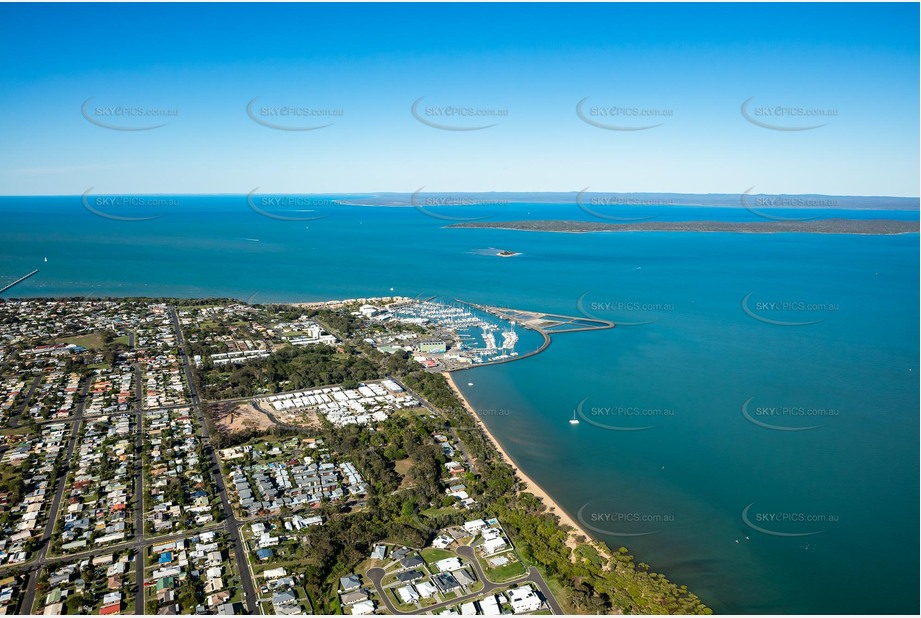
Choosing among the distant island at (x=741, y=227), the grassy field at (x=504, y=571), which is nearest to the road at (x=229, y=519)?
the grassy field at (x=504, y=571)

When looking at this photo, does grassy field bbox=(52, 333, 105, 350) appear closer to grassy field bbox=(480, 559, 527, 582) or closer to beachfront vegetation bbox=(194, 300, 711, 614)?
beachfront vegetation bbox=(194, 300, 711, 614)

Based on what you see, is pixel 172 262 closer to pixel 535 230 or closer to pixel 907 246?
pixel 535 230

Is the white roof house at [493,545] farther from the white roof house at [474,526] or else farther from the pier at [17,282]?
the pier at [17,282]

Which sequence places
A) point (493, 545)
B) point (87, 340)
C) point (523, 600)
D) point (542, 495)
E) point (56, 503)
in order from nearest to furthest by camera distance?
point (523, 600), point (493, 545), point (56, 503), point (542, 495), point (87, 340)

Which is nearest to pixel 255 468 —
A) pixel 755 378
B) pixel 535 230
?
pixel 755 378

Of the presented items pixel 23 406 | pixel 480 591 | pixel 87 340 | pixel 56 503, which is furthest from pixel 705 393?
pixel 87 340

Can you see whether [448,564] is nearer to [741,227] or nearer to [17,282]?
[17,282]
